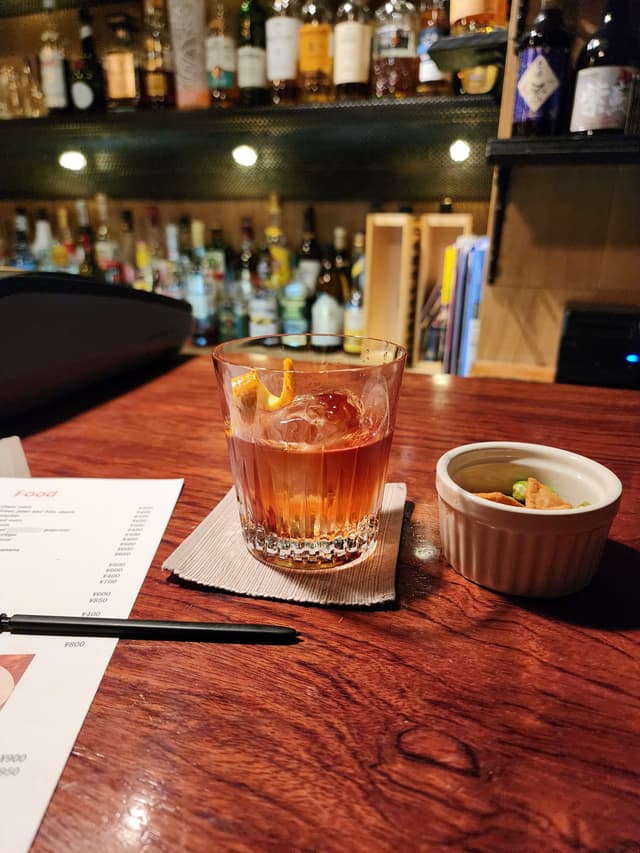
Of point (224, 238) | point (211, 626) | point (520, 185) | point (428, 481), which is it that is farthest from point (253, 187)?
point (211, 626)

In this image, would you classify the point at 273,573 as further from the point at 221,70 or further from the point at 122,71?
the point at 122,71

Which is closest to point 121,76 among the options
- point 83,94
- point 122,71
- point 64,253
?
point 122,71

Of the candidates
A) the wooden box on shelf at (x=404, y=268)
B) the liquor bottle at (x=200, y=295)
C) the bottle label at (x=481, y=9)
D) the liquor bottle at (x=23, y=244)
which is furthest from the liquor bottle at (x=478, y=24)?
the liquor bottle at (x=23, y=244)

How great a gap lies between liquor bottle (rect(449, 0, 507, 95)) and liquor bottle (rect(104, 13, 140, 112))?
840 mm

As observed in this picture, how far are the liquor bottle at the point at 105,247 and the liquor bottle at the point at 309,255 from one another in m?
0.63

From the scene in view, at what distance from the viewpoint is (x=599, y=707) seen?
29cm

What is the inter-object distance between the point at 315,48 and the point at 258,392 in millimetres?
1260

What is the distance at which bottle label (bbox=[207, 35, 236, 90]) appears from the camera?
139cm

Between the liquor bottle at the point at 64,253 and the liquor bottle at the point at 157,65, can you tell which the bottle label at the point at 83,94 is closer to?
the liquor bottle at the point at 157,65

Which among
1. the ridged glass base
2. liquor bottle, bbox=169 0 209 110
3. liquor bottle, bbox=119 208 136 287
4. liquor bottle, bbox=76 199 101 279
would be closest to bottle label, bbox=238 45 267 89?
liquor bottle, bbox=169 0 209 110

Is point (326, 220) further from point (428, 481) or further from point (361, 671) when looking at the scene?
point (361, 671)

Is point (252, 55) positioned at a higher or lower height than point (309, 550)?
higher

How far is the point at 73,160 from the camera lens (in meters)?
1.85

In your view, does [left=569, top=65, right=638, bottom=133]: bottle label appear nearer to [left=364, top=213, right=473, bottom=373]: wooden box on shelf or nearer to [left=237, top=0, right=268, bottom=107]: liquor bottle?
[left=364, top=213, right=473, bottom=373]: wooden box on shelf
